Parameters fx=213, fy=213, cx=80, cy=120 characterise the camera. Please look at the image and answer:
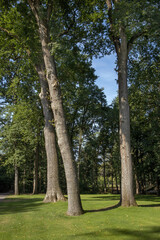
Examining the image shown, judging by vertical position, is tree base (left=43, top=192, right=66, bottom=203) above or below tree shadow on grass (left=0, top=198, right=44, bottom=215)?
above

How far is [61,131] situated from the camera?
362 inches

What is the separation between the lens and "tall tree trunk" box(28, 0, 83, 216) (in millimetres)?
8663

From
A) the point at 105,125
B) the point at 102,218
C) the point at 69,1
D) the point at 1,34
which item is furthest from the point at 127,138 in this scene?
the point at 105,125

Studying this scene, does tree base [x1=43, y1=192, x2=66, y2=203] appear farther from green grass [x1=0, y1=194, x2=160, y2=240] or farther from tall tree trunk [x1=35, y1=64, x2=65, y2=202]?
green grass [x1=0, y1=194, x2=160, y2=240]

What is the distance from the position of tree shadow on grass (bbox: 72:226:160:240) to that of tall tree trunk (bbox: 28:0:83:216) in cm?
239

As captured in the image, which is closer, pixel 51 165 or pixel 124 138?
pixel 124 138

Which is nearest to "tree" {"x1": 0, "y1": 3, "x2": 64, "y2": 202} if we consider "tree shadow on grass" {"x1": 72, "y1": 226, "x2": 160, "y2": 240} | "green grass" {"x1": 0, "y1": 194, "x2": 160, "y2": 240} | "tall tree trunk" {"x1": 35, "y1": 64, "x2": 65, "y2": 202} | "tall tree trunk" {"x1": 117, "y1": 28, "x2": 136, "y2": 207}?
"tall tree trunk" {"x1": 35, "y1": 64, "x2": 65, "y2": 202}

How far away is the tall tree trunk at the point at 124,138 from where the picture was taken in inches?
409

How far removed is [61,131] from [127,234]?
472cm

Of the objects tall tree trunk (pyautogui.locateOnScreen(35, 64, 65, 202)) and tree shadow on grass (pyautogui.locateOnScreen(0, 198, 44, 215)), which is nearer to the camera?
tree shadow on grass (pyautogui.locateOnScreen(0, 198, 44, 215))

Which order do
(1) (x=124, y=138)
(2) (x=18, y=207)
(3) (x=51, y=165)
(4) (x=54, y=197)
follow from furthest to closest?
(3) (x=51, y=165) → (4) (x=54, y=197) → (2) (x=18, y=207) → (1) (x=124, y=138)

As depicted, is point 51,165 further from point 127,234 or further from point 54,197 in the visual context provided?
point 127,234

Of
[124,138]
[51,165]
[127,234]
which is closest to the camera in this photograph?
[127,234]

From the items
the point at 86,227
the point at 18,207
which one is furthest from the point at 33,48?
the point at 86,227
